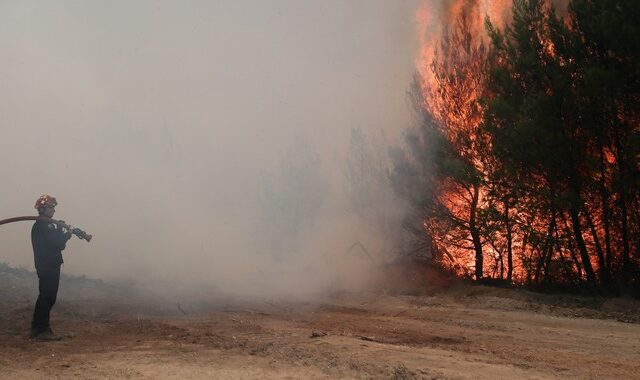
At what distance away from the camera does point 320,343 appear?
691 cm

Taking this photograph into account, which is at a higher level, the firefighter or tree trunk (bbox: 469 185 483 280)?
tree trunk (bbox: 469 185 483 280)

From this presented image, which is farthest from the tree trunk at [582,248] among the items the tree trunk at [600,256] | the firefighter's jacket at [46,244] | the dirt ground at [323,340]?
the firefighter's jacket at [46,244]

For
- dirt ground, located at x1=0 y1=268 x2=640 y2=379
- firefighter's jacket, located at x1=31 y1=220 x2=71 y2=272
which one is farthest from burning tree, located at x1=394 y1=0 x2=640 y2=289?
firefighter's jacket, located at x1=31 y1=220 x2=71 y2=272

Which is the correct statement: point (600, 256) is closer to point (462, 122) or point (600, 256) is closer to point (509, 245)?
point (509, 245)

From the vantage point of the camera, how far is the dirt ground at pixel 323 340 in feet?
18.9

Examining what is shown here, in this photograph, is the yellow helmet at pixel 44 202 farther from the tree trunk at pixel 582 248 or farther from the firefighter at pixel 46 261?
the tree trunk at pixel 582 248

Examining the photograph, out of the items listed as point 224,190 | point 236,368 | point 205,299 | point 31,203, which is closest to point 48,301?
point 236,368

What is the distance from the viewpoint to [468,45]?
16.3 meters

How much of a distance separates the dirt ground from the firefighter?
0.92 ft

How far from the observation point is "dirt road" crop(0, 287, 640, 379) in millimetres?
5723

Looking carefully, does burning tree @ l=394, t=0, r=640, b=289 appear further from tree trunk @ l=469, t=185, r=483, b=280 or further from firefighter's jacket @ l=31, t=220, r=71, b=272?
firefighter's jacket @ l=31, t=220, r=71, b=272

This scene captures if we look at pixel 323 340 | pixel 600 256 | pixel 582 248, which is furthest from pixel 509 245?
pixel 323 340

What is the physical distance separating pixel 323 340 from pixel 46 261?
4.05 metres

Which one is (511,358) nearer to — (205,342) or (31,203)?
(205,342)
